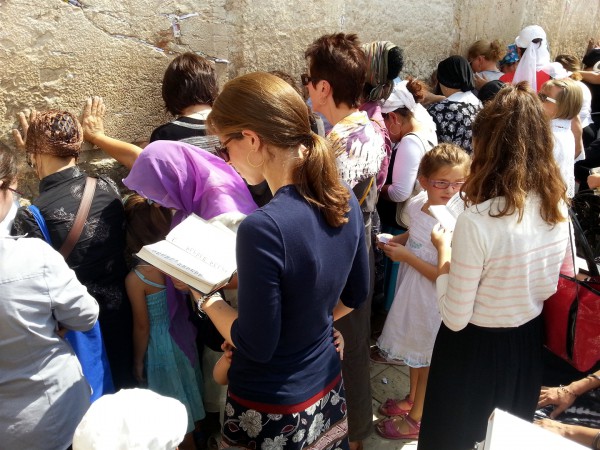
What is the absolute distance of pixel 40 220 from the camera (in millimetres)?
2002

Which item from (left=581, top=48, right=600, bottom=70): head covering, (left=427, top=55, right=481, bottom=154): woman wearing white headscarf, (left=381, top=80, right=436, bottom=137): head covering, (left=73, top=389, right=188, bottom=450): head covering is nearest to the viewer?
(left=73, top=389, right=188, bottom=450): head covering

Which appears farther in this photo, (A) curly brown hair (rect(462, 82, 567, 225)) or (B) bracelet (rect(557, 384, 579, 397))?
(B) bracelet (rect(557, 384, 579, 397))

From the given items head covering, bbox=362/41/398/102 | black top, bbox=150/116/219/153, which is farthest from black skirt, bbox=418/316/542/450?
head covering, bbox=362/41/398/102

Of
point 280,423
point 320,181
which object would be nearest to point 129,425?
point 280,423

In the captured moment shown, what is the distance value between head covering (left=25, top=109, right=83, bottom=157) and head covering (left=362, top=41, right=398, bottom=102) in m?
1.59

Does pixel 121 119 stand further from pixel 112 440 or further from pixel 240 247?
pixel 112 440

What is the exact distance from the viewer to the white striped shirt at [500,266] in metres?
1.70

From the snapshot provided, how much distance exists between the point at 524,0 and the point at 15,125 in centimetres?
509

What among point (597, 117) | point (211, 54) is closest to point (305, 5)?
point (211, 54)

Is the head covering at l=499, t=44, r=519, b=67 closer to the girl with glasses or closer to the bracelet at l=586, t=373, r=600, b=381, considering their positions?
the girl with glasses

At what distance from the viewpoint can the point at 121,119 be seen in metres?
2.61

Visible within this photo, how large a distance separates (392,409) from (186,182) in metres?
1.78

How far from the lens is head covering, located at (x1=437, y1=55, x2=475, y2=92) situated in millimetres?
3768

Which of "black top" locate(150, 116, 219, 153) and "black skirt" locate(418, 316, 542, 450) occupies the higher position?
"black top" locate(150, 116, 219, 153)
